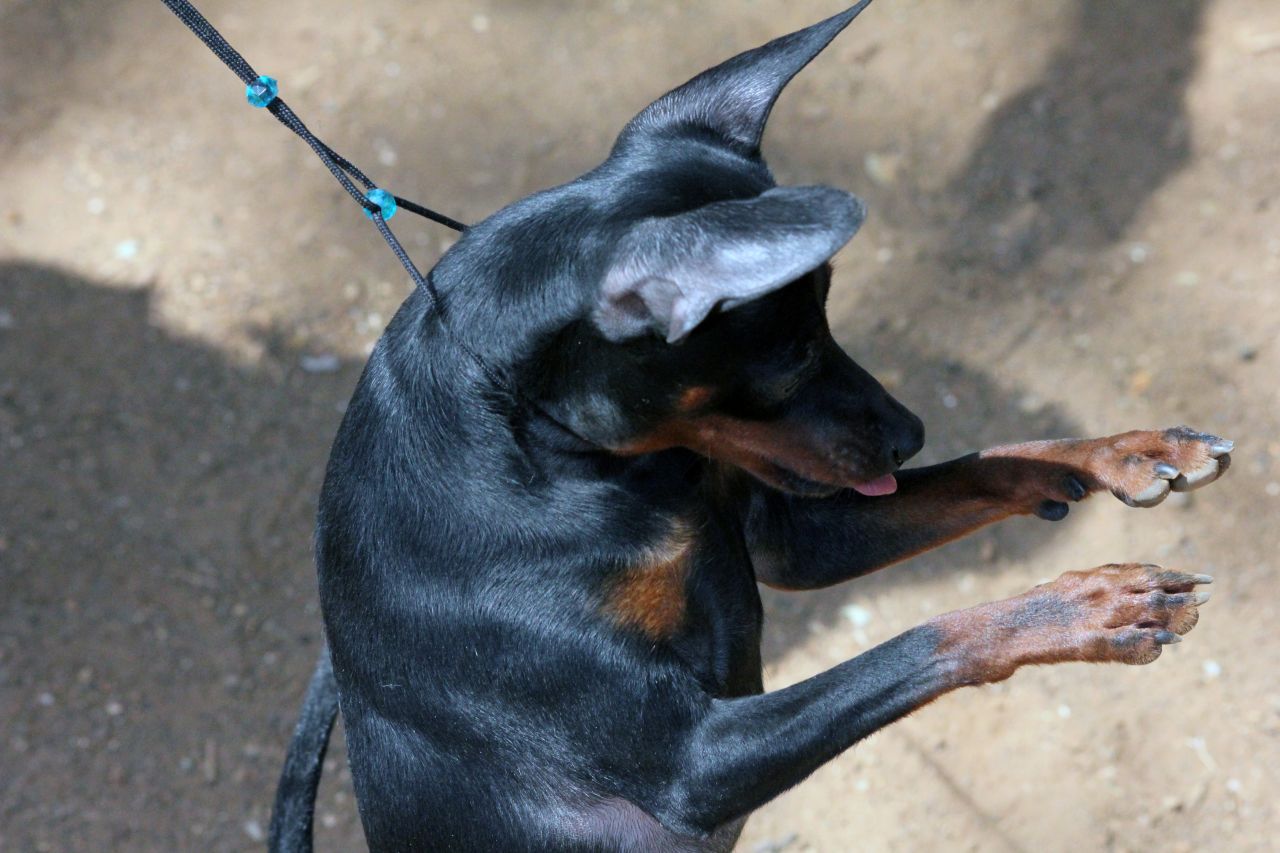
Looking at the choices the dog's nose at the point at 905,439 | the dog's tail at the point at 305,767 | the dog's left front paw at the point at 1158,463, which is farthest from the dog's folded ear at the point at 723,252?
the dog's tail at the point at 305,767

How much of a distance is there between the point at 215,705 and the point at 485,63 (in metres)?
3.37

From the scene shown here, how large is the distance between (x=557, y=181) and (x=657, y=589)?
363 cm

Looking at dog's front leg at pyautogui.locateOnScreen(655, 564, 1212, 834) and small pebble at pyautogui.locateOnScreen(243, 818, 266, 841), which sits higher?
dog's front leg at pyautogui.locateOnScreen(655, 564, 1212, 834)

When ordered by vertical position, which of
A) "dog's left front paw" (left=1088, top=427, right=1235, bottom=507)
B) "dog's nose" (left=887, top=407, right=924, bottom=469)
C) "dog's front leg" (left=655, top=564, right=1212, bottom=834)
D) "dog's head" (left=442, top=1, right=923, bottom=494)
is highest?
"dog's head" (left=442, top=1, right=923, bottom=494)

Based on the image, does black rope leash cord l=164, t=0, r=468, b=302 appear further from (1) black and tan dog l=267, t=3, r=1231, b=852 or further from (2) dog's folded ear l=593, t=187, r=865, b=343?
(2) dog's folded ear l=593, t=187, r=865, b=343

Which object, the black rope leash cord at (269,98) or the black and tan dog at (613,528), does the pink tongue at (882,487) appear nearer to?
the black and tan dog at (613,528)

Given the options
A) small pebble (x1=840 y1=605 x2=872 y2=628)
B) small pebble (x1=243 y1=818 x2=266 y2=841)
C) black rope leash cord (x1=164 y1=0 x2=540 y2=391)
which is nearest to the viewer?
black rope leash cord (x1=164 y1=0 x2=540 y2=391)

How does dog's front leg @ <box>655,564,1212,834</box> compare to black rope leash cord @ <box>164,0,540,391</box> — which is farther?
black rope leash cord @ <box>164,0,540,391</box>

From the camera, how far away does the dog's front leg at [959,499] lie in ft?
8.71

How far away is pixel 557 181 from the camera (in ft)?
19.6

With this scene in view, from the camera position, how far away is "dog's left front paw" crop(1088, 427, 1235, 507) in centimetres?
262

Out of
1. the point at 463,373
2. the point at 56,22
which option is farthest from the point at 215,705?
the point at 56,22

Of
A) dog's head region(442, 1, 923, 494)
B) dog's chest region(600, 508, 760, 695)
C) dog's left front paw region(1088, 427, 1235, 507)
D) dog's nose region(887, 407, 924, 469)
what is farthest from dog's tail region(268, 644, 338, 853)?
dog's left front paw region(1088, 427, 1235, 507)

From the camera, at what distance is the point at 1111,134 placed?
573 centimetres
